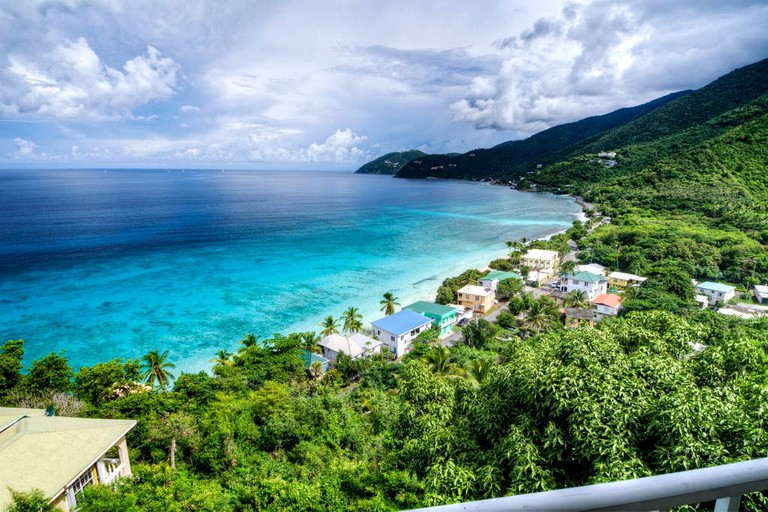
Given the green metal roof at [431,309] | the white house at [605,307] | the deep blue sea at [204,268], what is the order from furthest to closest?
the white house at [605,307], the green metal roof at [431,309], the deep blue sea at [204,268]

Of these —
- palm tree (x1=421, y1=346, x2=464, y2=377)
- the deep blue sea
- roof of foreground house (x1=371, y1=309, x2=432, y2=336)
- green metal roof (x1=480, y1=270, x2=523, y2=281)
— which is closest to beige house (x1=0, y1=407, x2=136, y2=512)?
palm tree (x1=421, y1=346, x2=464, y2=377)

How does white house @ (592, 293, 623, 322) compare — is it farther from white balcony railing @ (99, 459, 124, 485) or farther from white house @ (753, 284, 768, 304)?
white balcony railing @ (99, 459, 124, 485)

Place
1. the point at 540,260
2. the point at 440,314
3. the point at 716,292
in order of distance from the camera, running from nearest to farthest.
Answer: the point at 440,314 → the point at 716,292 → the point at 540,260

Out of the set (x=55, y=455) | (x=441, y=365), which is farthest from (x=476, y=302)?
(x=55, y=455)

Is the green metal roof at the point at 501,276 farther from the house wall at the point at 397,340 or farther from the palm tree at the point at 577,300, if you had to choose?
the house wall at the point at 397,340

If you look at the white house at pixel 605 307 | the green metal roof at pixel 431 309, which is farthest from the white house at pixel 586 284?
the green metal roof at pixel 431 309

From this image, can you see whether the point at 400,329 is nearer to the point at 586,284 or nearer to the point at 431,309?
the point at 431,309
